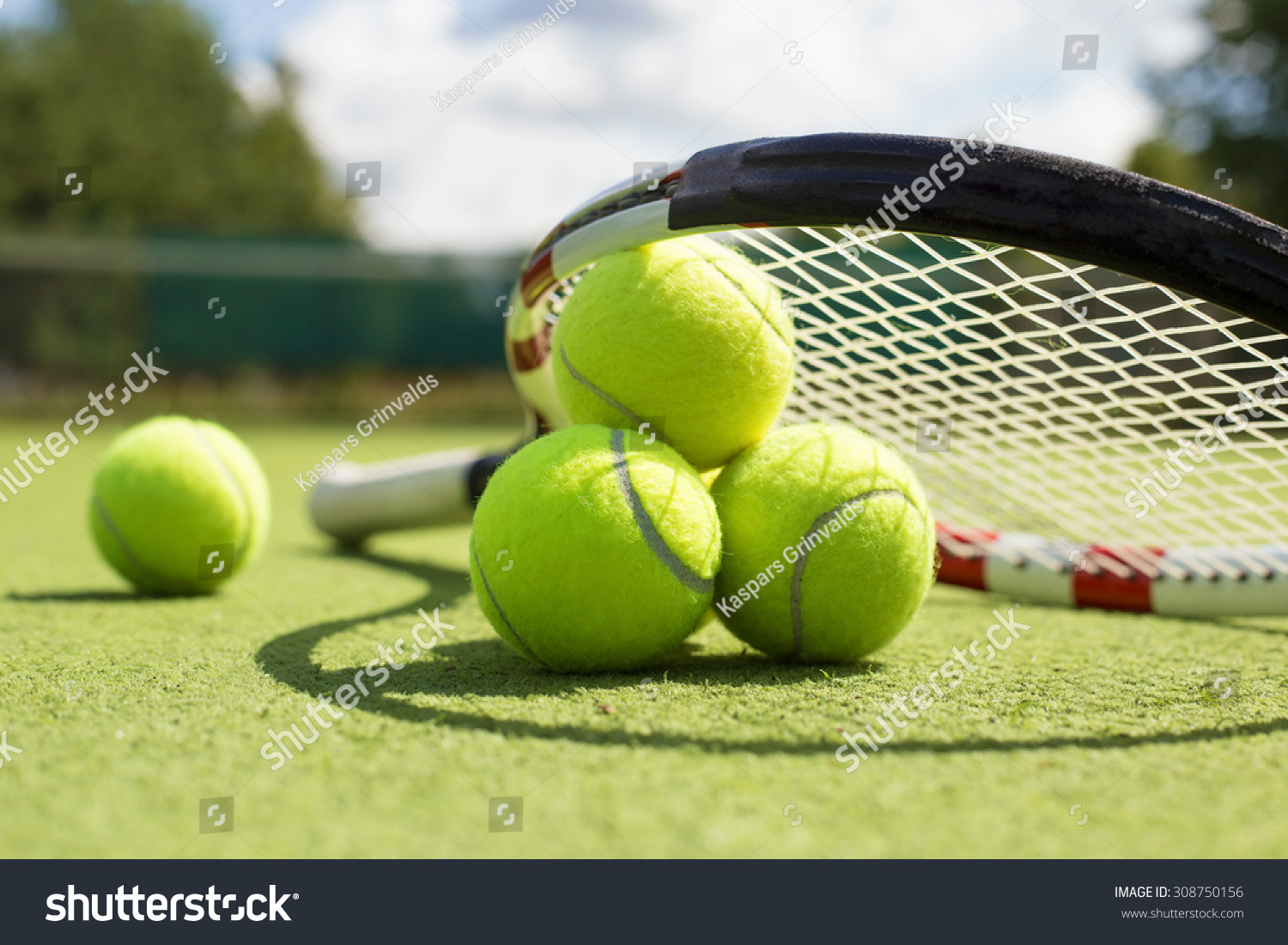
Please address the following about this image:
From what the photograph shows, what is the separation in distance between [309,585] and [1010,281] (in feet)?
7.93

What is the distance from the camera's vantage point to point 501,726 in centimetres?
169

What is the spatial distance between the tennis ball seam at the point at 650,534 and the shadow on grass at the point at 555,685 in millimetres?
215

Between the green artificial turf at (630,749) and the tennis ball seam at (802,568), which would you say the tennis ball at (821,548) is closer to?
the tennis ball seam at (802,568)

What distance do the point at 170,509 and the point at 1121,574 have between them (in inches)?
113

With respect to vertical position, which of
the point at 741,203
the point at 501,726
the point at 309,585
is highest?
the point at 741,203

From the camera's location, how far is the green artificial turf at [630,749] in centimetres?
129

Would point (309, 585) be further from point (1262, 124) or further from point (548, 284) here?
point (1262, 124)

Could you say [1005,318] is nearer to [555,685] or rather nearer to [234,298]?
[555,685]

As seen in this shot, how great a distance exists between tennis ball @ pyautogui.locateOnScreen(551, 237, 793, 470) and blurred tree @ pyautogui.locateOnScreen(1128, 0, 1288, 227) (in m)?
21.1


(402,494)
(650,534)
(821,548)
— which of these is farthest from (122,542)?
(821,548)

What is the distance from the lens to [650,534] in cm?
197

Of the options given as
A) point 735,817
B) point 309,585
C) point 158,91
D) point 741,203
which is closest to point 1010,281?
point 741,203

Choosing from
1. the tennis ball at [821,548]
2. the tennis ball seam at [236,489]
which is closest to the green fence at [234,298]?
the tennis ball seam at [236,489]

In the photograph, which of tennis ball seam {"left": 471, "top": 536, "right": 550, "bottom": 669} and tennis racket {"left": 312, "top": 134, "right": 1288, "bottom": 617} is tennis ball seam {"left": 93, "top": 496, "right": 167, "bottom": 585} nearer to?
tennis racket {"left": 312, "top": 134, "right": 1288, "bottom": 617}
